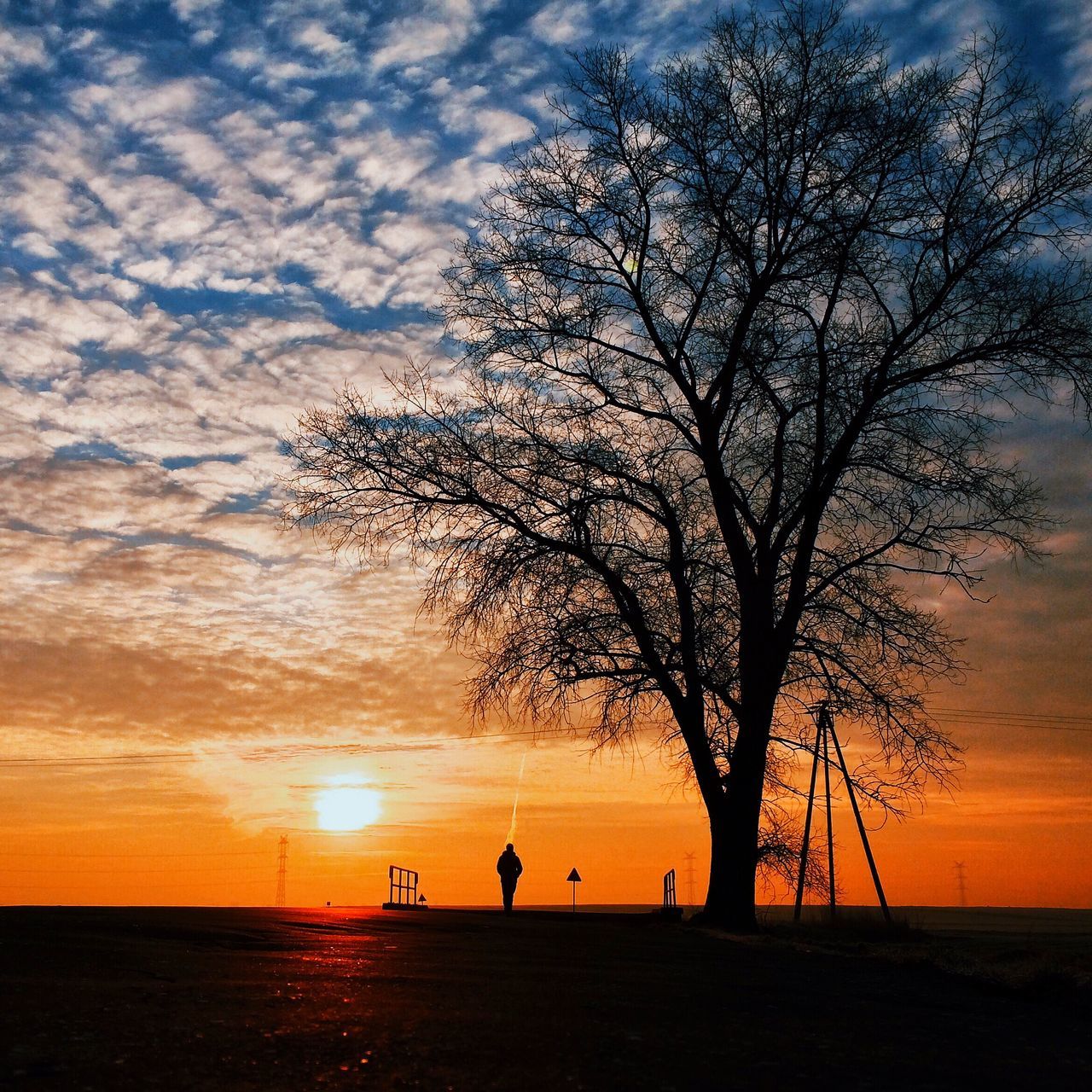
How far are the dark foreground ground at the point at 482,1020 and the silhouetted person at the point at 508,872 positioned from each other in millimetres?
17105

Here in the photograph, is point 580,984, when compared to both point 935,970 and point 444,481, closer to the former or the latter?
point 935,970

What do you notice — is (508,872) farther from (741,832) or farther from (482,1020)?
(482,1020)

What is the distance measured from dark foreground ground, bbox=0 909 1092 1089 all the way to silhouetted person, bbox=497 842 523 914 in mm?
17105

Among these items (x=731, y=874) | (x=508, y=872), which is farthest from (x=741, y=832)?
(x=508, y=872)

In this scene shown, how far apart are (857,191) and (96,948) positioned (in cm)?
1570

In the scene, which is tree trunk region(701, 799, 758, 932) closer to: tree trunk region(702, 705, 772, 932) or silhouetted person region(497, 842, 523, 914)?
tree trunk region(702, 705, 772, 932)

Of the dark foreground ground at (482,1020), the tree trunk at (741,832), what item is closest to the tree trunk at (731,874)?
the tree trunk at (741,832)

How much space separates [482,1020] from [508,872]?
22.8 meters

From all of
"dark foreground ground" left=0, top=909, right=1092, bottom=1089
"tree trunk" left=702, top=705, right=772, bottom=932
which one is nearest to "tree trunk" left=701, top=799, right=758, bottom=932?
"tree trunk" left=702, top=705, right=772, bottom=932

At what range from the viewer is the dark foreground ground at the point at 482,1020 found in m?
5.09

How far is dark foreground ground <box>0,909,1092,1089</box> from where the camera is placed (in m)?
5.09

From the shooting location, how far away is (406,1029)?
6.04 m

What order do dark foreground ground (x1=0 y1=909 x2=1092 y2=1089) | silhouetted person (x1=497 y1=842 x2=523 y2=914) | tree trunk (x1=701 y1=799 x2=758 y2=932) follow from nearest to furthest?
dark foreground ground (x1=0 y1=909 x2=1092 y2=1089)
tree trunk (x1=701 y1=799 x2=758 y2=932)
silhouetted person (x1=497 y1=842 x2=523 y2=914)

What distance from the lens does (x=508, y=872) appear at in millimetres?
28688
